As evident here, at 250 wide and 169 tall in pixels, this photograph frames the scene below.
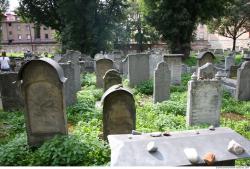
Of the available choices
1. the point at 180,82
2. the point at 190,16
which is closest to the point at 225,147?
the point at 180,82

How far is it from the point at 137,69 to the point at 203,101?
22.7 feet

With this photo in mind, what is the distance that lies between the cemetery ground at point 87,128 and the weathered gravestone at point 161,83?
513 mm

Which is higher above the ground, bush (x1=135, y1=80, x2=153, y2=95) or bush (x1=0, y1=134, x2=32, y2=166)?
bush (x1=135, y1=80, x2=153, y2=95)

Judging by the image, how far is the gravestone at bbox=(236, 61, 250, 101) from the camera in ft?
38.1

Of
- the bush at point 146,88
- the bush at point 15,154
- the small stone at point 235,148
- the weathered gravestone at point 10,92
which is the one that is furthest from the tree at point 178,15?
the small stone at point 235,148

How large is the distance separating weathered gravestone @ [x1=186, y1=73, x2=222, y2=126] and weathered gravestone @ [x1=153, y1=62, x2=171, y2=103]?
9.33 feet

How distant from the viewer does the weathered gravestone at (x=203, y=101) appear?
853 centimetres

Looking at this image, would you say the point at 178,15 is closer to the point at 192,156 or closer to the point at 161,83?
the point at 161,83

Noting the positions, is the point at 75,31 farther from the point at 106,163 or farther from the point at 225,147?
the point at 225,147

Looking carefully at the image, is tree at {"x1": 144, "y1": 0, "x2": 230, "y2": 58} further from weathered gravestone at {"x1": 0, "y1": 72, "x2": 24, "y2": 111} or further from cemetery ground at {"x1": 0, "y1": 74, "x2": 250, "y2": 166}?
weathered gravestone at {"x1": 0, "y1": 72, "x2": 24, "y2": 111}

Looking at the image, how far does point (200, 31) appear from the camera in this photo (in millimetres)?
71062

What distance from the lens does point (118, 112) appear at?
689 centimetres

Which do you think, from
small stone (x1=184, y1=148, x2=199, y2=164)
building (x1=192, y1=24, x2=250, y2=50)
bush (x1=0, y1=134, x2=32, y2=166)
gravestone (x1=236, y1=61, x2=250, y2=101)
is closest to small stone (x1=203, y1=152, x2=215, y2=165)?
small stone (x1=184, y1=148, x2=199, y2=164)

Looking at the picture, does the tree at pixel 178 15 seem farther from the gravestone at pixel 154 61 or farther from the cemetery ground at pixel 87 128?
the cemetery ground at pixel 87 128
